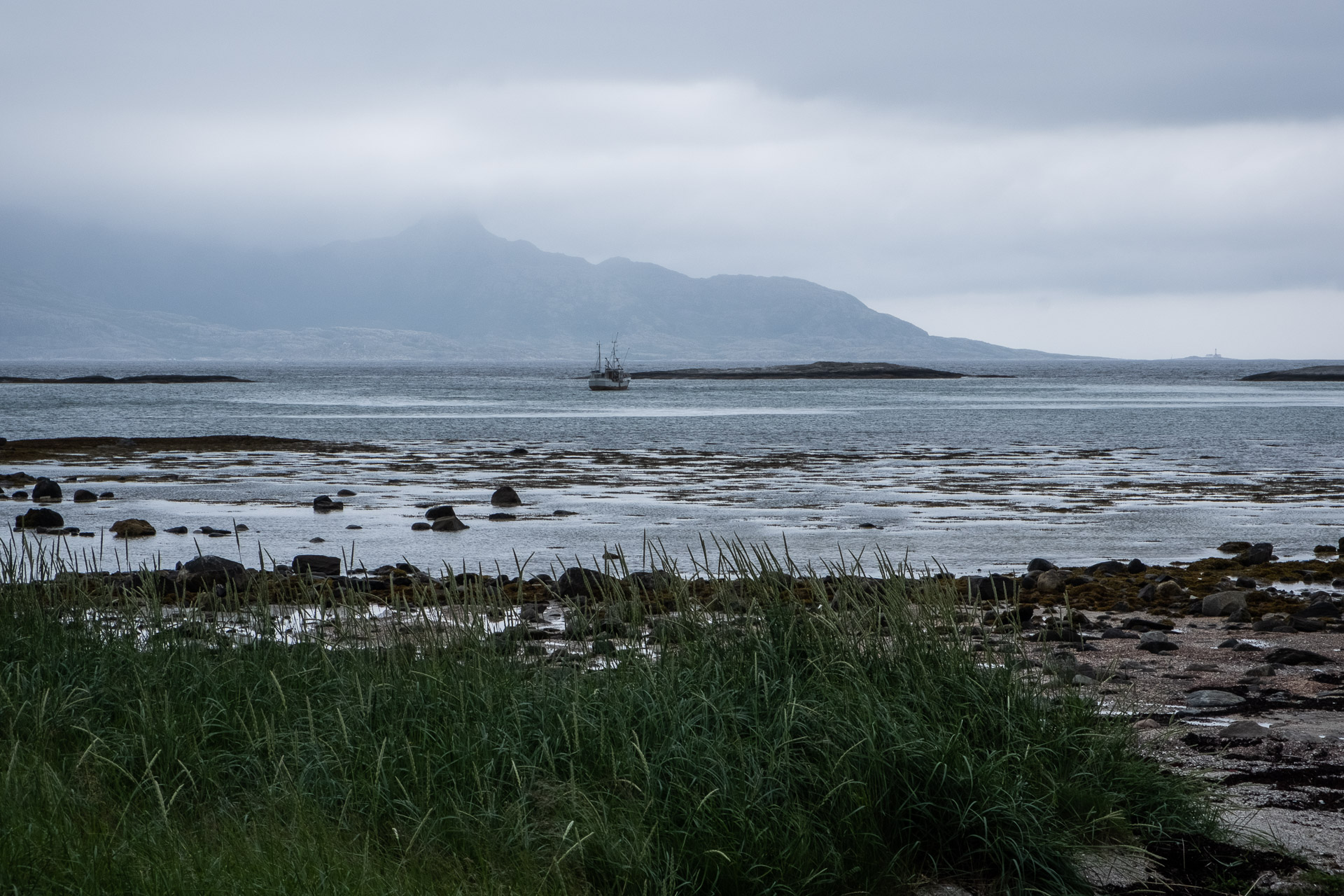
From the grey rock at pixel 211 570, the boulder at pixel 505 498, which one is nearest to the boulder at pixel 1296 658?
the grey rock at pixel 211 570

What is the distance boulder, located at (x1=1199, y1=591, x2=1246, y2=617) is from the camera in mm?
13047

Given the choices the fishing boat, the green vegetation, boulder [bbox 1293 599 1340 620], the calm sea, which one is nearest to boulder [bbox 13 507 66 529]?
the calm sea

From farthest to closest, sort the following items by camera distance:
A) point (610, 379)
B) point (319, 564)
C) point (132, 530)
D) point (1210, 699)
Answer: point (610, 379)
point (132, 530)
point (319, 564)
point (1210, 699)

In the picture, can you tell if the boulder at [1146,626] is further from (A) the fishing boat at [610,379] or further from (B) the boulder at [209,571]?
(A) the fishing boat at [610,379]

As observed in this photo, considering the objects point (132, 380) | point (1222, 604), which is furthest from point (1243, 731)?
point (132, 380)

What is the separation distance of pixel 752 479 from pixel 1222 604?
796 inches

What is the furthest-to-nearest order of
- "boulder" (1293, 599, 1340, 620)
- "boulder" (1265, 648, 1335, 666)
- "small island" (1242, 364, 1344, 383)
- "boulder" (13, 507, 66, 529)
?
"small island" (1242, 364, 1344, 383), "boulder" (13, 507, 66, 529), "boulder" (1293, 599, 1340, 620), "boulder" (1265, 648, 1335, 666)

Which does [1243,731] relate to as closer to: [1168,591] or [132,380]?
[1168,591]

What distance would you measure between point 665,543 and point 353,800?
49.1 ft

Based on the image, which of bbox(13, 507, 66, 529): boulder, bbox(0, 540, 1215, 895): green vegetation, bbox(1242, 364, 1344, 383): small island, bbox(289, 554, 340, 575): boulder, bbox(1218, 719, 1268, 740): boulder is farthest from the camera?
bbox(1242, 364, 1344, 383): small island

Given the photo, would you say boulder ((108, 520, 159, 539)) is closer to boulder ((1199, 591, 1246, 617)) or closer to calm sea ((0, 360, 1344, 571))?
calm sea ((0, 360, 1344, 571))

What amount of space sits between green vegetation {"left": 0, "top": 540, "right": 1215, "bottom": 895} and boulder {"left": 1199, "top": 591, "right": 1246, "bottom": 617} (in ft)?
22.0

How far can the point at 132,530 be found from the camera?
844 inches

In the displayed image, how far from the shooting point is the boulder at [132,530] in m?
21.2
